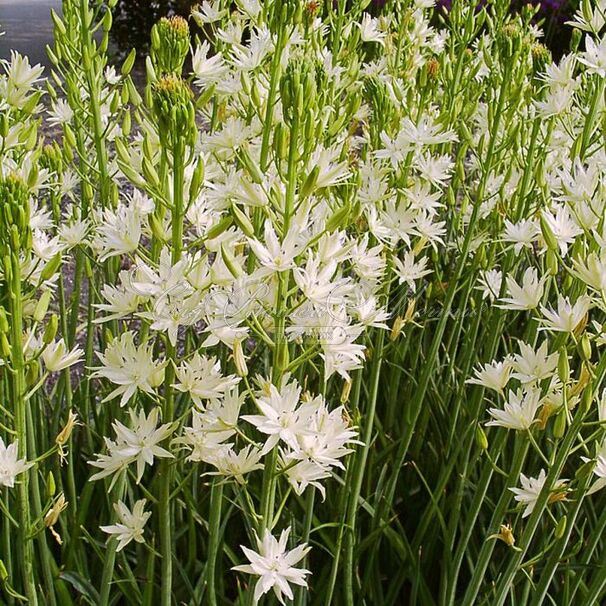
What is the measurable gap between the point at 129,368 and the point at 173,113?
54cm

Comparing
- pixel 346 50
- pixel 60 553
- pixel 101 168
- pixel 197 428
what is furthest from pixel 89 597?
pixel 346 50

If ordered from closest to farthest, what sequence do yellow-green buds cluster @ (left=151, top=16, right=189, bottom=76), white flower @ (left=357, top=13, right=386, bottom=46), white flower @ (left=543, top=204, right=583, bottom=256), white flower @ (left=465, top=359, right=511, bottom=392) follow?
white flower @ (left=465, top=359, right=511, bottom=392) → white flower @ (left=543, top=204, right=583, bottom=256) → yellow-green buds cluster @ (left=151, top=16, right=189, bottom=76) → white flower @ (left=357, top=13, right=386, bottom=46)

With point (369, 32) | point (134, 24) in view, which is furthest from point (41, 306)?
point (134, 24)

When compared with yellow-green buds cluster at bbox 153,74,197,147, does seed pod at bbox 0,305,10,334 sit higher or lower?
lower

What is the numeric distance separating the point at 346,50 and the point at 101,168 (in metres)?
1.24

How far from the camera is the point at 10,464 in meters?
1.80

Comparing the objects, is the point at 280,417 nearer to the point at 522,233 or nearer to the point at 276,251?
the point at 276,251

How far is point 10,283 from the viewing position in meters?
1.71

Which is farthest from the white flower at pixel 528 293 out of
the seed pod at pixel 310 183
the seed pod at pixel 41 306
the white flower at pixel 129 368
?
the seed pod at pixel 41 306

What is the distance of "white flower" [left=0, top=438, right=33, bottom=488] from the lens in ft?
5.85

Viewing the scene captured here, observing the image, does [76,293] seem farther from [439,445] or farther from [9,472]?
[439,445]

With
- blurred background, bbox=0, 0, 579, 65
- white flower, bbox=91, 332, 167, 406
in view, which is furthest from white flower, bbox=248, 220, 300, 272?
A: blurred background, bbox=0, 0, 579, 65

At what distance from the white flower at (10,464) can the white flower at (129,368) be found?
233mm

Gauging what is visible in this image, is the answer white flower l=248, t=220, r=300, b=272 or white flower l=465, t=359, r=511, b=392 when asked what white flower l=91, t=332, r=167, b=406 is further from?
white flower l=465, t=359, r=511, b=392
